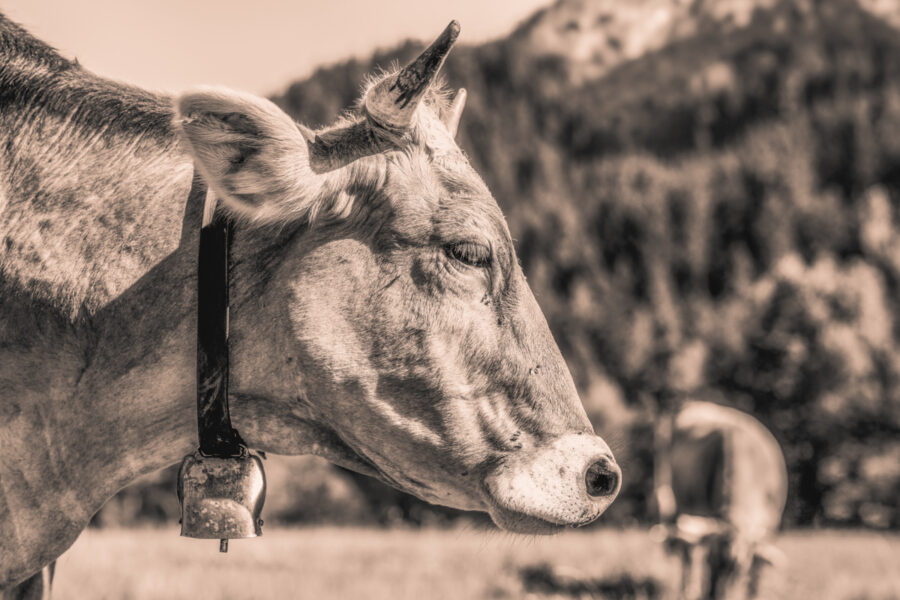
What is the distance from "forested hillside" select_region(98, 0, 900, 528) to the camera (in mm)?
36312

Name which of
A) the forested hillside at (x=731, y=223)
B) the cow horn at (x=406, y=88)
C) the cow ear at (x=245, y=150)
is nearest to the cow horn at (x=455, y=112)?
the cow horn at (x=406, y=88)

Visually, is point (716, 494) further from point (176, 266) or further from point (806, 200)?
point (806, 200)

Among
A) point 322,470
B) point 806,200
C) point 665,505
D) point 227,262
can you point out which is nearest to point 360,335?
point 227,262

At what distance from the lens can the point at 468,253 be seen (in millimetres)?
2668

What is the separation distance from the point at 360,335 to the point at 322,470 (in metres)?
25.9

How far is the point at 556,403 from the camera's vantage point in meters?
2.65

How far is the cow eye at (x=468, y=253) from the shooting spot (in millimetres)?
2664

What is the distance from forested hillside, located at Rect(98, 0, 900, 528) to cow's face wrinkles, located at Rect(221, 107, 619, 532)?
267 inches

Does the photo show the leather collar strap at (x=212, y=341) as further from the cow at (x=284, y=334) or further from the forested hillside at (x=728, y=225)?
the forested hillside at (x=728, y=225)

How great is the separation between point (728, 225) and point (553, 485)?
58077mm

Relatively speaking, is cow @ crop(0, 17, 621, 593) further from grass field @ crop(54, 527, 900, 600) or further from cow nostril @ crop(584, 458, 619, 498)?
grass field @ crop(54, 527, 900, 600)

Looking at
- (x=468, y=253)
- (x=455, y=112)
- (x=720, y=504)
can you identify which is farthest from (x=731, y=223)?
(x=468, y=253)

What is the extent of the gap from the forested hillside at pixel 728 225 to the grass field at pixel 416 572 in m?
5.62

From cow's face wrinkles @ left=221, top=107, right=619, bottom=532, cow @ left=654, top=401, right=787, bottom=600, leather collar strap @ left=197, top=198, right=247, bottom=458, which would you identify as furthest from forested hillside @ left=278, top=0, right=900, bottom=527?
leather collar strap @ left=197, top=198, right=247, bottom=458
